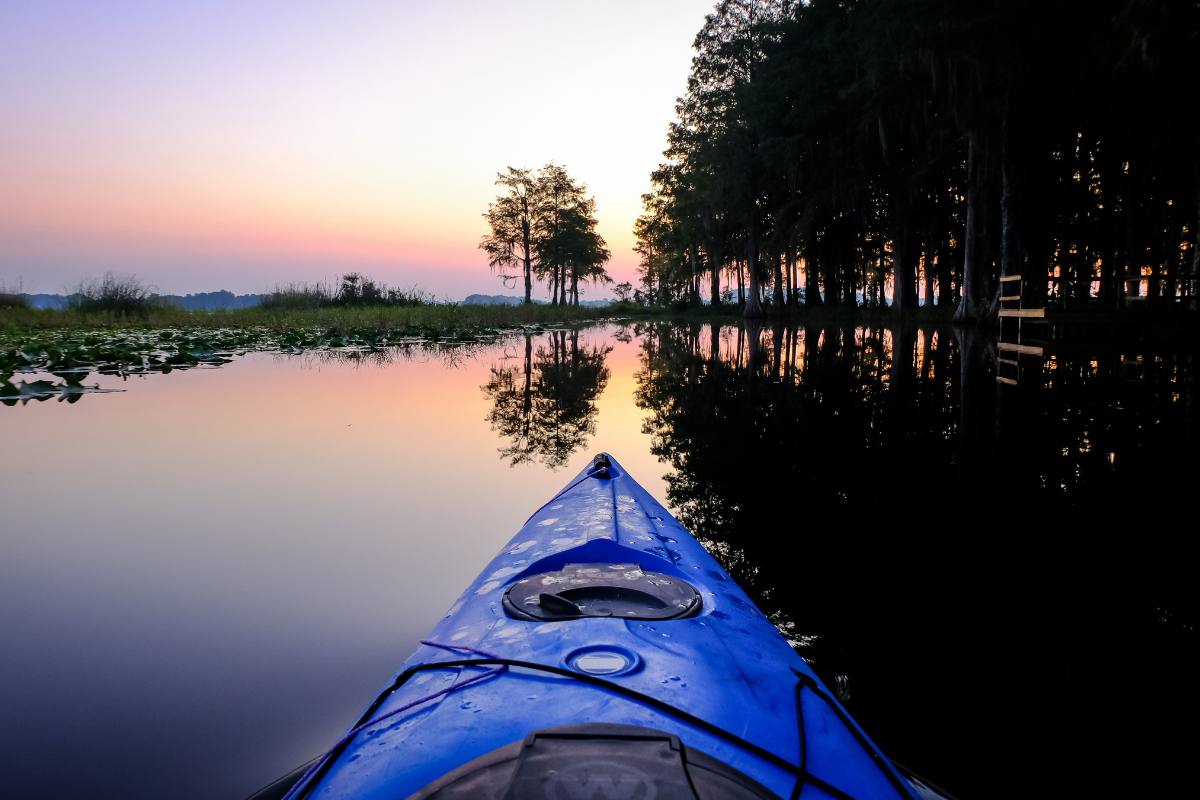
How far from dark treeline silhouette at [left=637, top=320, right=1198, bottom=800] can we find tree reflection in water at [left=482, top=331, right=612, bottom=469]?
2.75 ft

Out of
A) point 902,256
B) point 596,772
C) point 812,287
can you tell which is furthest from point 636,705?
point 812,287

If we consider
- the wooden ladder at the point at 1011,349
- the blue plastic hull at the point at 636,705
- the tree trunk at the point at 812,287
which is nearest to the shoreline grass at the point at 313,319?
the tree trunk at the point at 812,287

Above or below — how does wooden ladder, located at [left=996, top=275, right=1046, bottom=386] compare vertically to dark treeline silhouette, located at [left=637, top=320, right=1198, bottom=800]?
above

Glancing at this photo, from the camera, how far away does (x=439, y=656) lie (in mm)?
1561

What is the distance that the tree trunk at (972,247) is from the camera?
16203 millimetres

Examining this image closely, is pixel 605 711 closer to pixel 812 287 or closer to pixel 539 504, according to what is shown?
pixel 539 504

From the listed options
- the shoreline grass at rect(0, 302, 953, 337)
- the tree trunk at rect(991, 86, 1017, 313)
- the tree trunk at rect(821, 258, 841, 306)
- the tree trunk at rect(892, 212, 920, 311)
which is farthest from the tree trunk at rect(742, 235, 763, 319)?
the tree trunk at rect(991, 86, 1017, 313)

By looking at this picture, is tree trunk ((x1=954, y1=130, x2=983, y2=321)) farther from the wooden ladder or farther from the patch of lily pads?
the patch of lily pads

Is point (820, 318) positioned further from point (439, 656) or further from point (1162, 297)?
Answer: point (439, 656)

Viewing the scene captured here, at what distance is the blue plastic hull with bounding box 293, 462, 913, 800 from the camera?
1110 millimetres

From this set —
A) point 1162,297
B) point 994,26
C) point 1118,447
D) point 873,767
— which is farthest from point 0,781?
point 994,26

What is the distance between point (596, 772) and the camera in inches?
37.6

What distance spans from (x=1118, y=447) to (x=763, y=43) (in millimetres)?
23900

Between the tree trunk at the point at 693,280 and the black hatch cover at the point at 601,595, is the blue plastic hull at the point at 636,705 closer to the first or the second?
the black hatch cover at the point at 601,595
